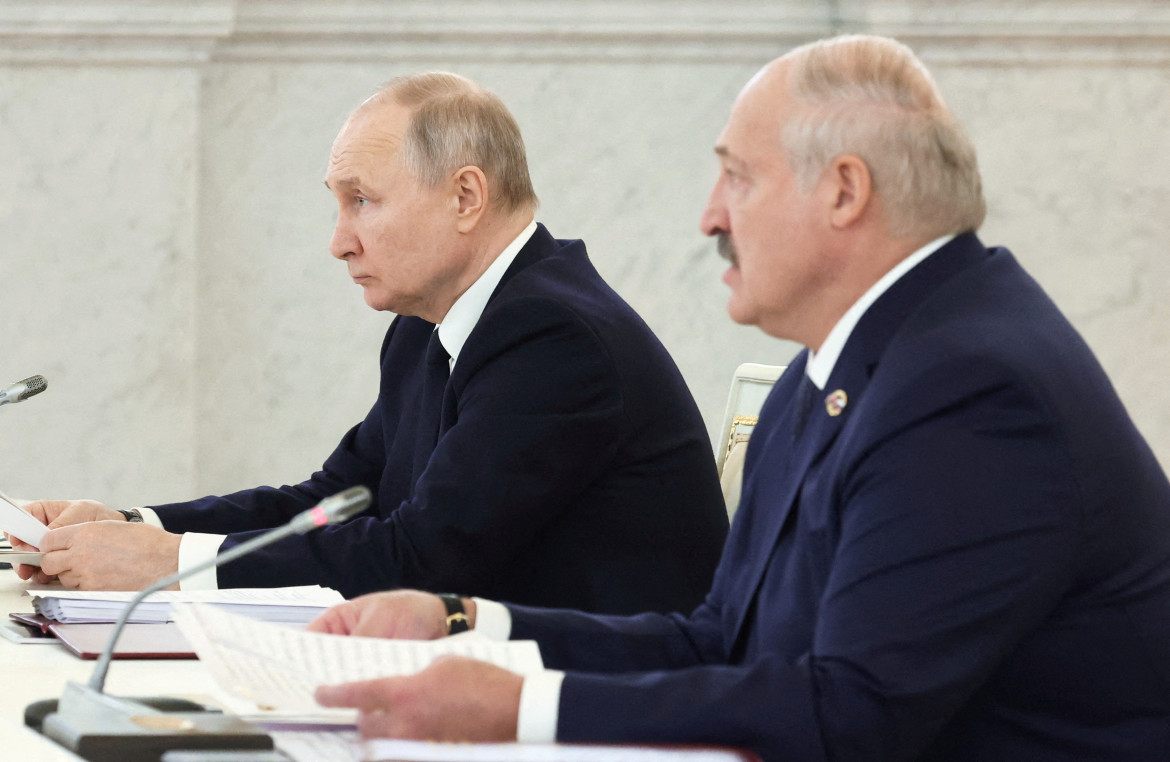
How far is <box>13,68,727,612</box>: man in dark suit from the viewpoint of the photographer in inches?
81.9

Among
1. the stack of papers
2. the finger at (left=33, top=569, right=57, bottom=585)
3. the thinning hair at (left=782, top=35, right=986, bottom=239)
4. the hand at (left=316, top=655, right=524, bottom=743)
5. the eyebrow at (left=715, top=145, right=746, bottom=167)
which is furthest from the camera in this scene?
the finger at (left=33, top=569, right=57, bottom=585)

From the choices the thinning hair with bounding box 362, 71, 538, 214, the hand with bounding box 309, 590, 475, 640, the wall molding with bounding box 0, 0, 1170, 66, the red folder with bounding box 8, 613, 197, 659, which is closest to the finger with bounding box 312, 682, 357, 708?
the hand with bounding box 309, 590, 475, 640

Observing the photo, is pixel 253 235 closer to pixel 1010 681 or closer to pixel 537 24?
pixel 537 24

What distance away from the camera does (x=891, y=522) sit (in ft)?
4.20

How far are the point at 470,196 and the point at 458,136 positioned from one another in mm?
99

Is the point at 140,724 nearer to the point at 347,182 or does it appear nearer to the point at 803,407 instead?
the point at 803,407

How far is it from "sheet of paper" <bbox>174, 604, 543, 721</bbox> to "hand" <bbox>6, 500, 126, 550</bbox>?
101 cm

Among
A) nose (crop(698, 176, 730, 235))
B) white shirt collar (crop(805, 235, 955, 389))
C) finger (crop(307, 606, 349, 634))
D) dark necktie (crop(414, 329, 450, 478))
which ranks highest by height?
nose (crop(698, 176, 730, 235))

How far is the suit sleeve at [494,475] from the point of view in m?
2.08

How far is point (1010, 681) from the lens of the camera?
134cm

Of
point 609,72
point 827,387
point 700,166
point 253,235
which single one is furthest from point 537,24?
point 827,387

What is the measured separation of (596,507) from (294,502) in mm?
735

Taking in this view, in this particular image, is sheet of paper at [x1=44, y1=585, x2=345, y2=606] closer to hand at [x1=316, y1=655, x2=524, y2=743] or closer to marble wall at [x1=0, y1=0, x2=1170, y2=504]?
hand at [x1=316, y1=655, x2=524, y2=743]

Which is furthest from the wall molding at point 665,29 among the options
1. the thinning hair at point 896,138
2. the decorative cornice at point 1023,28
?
the thinning hair at point 896,138
